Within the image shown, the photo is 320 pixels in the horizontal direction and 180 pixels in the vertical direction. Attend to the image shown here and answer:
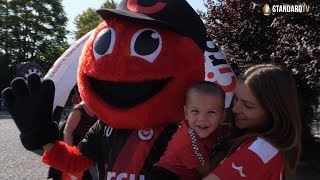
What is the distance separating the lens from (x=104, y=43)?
237cm

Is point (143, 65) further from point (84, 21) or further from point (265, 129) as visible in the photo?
point (84, 21)

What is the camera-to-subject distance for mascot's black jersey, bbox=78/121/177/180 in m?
2.29

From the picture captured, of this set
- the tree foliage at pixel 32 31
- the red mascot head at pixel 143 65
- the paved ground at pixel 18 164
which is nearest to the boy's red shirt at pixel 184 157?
the red mascot head at pixel 143 65

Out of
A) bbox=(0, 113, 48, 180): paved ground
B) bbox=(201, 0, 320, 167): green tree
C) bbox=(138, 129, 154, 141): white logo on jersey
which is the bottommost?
bbox=(0, 113, 48, 180): paved ground

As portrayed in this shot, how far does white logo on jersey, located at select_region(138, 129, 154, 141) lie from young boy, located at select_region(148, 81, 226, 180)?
1.30 ft

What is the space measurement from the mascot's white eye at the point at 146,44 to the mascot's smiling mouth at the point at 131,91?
13 centimetres

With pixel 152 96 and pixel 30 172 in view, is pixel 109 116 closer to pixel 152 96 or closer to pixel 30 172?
pixel 152 96

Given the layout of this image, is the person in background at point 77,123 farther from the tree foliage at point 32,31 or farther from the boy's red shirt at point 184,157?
the tree foliage at point 32,31

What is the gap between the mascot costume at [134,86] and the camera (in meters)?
2.25

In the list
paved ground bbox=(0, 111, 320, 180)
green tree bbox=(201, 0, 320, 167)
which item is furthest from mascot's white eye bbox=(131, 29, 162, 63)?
paved ground bbox=(0, 111, 320, 180)

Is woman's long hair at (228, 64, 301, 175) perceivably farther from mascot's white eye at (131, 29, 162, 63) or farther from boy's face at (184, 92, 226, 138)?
mascot's white eye at (131, 29, 162, 63)

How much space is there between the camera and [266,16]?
674 centimetres

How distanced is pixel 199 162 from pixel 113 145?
681 millimetres

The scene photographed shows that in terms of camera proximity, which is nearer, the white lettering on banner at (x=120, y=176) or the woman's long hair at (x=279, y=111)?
the woman's long hair at (x=279, y=111)
